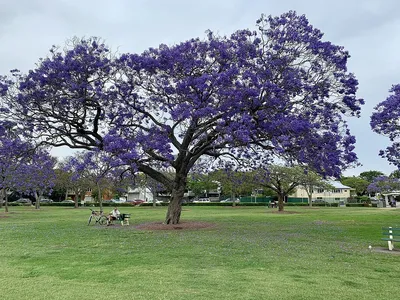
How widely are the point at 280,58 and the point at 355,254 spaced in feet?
30.9

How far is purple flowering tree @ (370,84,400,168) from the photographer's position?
73.0ft

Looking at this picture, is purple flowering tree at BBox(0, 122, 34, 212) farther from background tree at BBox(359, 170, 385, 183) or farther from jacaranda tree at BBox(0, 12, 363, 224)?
background tree at BBox(359, 170, 385, 183)

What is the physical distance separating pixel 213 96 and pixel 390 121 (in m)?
11.3

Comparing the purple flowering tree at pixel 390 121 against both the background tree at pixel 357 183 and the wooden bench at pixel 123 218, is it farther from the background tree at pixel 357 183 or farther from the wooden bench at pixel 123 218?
the background tree at pixel 357 183

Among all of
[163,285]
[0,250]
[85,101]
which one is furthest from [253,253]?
[85,101]

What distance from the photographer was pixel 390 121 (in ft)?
75.9

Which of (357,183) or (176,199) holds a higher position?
(357,183)

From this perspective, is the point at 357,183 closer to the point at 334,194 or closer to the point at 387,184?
the point at 334,194

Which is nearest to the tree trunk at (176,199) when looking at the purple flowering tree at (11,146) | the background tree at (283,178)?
the purple flowering tree at (11,146)

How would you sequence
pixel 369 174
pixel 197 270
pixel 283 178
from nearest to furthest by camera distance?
1. pixel 197 270
2. pixel 283 178
3. pixel 369 174

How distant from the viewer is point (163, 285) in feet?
24.6

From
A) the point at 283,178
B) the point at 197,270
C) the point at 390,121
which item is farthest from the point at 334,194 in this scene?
the point at 197,270

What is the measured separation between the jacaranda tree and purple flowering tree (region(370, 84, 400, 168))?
530cm

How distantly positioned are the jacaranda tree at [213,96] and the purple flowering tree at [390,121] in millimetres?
5297
